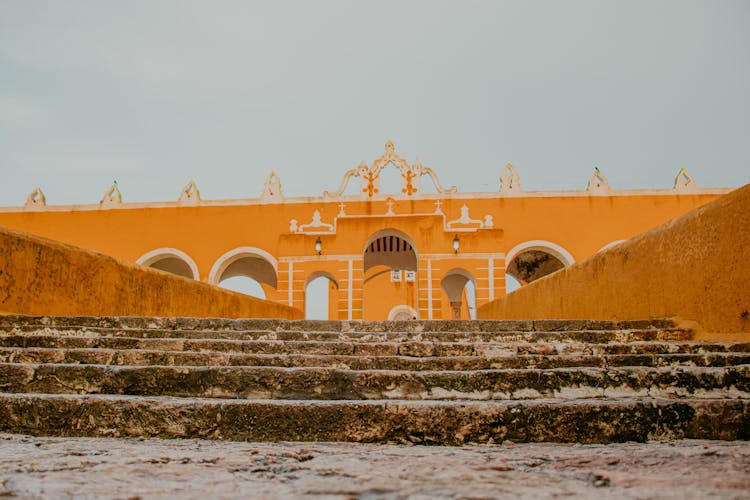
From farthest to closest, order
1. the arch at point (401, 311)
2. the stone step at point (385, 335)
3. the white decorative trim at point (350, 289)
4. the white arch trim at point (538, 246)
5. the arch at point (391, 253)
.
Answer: the arch at point (401, 311), the arch at point (391, 253), the white arch trim at point (538, 246), the white decorative trim at point (350, 289), the stone step at point (385, 335)

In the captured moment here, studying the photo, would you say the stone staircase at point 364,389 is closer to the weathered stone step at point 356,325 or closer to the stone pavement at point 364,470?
the stone pavement at point 364,470

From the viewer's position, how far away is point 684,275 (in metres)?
4.02

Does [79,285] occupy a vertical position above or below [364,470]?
above

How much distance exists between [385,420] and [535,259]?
15660 mm

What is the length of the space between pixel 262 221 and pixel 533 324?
12.2 metres

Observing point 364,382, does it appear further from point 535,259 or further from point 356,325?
point 535,259

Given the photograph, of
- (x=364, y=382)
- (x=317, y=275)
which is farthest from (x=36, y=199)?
(x=364, y=382)

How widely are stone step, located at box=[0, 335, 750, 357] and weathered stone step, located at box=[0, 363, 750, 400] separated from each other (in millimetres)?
621

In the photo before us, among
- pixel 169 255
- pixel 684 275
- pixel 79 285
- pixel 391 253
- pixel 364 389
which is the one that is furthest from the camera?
pixel 391 253

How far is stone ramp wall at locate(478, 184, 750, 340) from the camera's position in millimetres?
3424

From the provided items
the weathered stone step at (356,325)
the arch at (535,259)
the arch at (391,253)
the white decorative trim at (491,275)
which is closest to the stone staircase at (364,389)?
the weathered stone step at (356,325)

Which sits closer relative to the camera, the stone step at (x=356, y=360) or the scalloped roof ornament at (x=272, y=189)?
the stone step at (x=356, y=360)

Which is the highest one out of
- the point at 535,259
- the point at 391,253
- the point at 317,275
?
the point at 391,253

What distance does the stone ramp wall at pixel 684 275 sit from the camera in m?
3.42
